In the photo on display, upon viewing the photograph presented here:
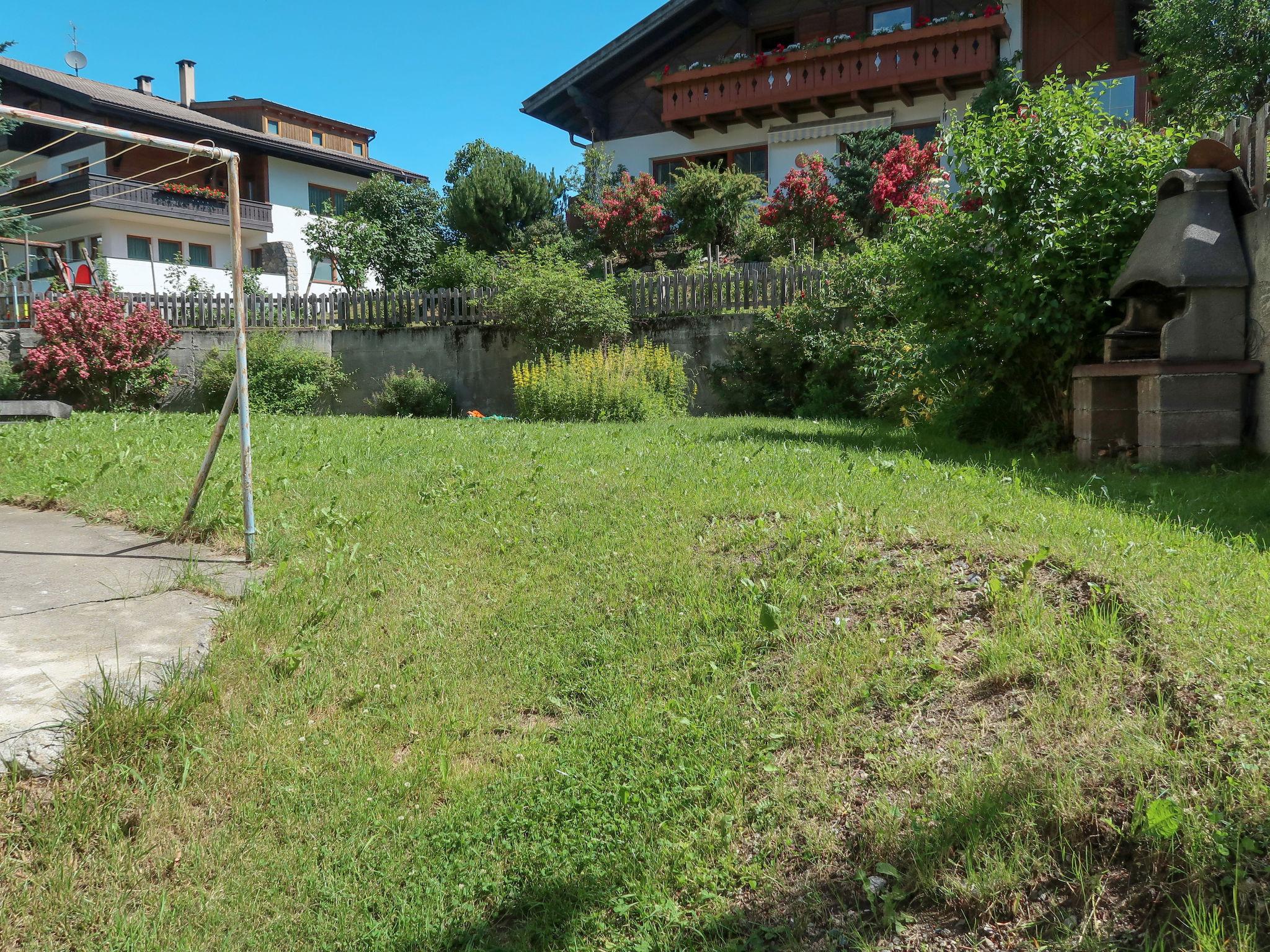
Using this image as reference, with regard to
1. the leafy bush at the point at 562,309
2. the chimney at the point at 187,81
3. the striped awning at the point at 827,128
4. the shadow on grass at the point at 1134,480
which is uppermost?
the chimney at the point at 187,81

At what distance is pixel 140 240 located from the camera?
3081cm

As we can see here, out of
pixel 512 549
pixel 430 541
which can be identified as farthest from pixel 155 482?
pixel 512 549

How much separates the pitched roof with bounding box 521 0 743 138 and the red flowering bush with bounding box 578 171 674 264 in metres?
4.76

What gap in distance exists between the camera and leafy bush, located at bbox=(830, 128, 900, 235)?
20.2 m

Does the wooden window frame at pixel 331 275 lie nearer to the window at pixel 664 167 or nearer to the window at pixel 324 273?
the window at pixel 324 273

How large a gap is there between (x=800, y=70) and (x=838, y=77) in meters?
0.94

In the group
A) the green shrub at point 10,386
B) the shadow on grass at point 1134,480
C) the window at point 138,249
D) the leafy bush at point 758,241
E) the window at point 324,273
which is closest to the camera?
the shadow on grass at point 1134,480

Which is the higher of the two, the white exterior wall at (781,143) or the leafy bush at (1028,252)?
the white exterior wall at (781,143)

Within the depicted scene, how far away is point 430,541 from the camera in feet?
17.7

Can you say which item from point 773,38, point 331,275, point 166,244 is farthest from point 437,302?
point 166,244

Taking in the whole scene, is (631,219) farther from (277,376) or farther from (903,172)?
(277,376)

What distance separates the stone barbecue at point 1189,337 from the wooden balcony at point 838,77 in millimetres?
16245

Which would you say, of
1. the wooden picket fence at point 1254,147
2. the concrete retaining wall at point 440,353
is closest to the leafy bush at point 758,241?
the concrete retaining wall at point 440,353

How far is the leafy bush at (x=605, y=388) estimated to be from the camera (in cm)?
1149
